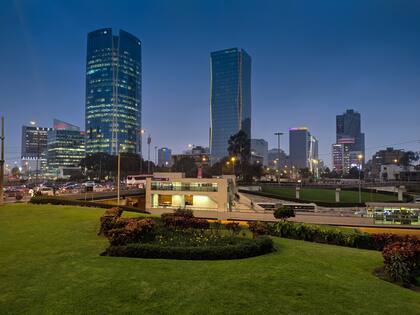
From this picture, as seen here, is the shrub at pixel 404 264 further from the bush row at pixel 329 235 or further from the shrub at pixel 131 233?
the shrub at pixel 131 233

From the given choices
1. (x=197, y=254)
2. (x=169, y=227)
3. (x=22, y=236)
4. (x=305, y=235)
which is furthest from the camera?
(x=305, y=235)

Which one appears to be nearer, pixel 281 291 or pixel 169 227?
pixel 281 291

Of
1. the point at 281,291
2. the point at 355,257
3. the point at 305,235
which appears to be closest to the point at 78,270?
the point at 281,291

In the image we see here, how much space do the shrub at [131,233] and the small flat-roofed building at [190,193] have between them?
35918 mm

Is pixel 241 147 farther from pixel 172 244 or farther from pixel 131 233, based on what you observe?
pixel 131 233

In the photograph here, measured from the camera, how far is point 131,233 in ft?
42.3

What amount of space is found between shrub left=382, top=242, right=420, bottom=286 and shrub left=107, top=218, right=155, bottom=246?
394 inches

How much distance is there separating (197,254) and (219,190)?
1546 inches

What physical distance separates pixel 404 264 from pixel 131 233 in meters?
10.7

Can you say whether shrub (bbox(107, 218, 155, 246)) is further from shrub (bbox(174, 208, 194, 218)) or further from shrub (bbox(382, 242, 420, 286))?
shrub (bbox(382, 242, 420, 286))

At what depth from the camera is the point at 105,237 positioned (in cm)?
1517

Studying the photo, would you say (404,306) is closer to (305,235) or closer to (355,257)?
(355,257)

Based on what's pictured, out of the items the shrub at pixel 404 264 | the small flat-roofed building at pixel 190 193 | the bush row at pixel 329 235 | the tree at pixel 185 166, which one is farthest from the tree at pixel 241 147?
the shrub at pixel 404 264

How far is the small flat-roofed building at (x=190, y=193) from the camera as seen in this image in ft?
166
